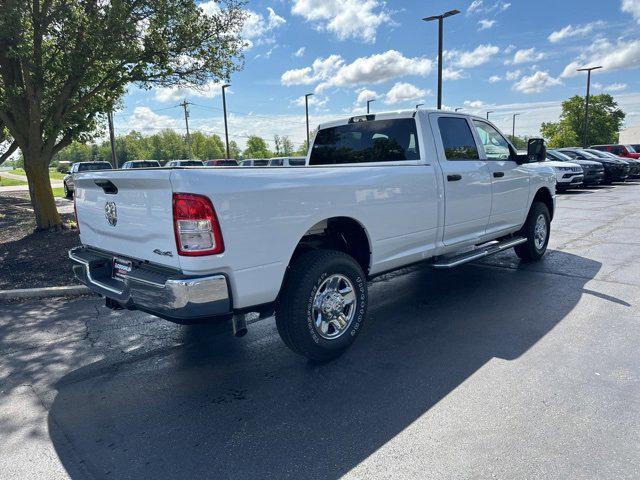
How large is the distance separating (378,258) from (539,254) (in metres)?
3.93

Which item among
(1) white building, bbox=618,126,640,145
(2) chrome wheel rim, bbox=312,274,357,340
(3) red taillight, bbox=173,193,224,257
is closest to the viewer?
(3) red taillight, bbox=173,193,224,257

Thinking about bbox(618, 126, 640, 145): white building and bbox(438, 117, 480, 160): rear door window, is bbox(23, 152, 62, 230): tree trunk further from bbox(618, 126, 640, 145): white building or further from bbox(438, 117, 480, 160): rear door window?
bbox(618, 126, 640, 145): white building

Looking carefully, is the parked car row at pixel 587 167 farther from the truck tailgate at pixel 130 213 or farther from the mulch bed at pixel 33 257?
the truck tailgate at pixel 130 213

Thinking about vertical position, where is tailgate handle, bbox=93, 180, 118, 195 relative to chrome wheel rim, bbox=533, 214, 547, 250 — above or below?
above

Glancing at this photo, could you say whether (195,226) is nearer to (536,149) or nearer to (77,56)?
(536,149)

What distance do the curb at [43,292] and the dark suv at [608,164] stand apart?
21.4m

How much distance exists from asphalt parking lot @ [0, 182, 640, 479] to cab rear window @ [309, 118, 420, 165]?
1641 millimetres

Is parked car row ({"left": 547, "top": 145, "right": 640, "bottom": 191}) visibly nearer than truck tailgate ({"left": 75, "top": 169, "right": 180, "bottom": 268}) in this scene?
No

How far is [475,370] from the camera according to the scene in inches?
140

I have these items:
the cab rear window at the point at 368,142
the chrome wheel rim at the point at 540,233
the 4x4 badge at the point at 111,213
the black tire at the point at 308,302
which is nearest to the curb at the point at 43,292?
the 4x4 badge at the point at 111,213

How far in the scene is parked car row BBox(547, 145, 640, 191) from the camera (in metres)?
17.8

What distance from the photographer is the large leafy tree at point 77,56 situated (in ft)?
26.5

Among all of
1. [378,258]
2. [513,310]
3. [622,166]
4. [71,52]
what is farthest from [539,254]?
[622,166]

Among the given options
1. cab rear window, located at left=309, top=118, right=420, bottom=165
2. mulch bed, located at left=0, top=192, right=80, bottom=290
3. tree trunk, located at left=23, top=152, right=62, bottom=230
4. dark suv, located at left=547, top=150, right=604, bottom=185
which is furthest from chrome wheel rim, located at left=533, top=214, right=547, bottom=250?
dark suv, located at left=547, top=150, right=604, bottom=185
